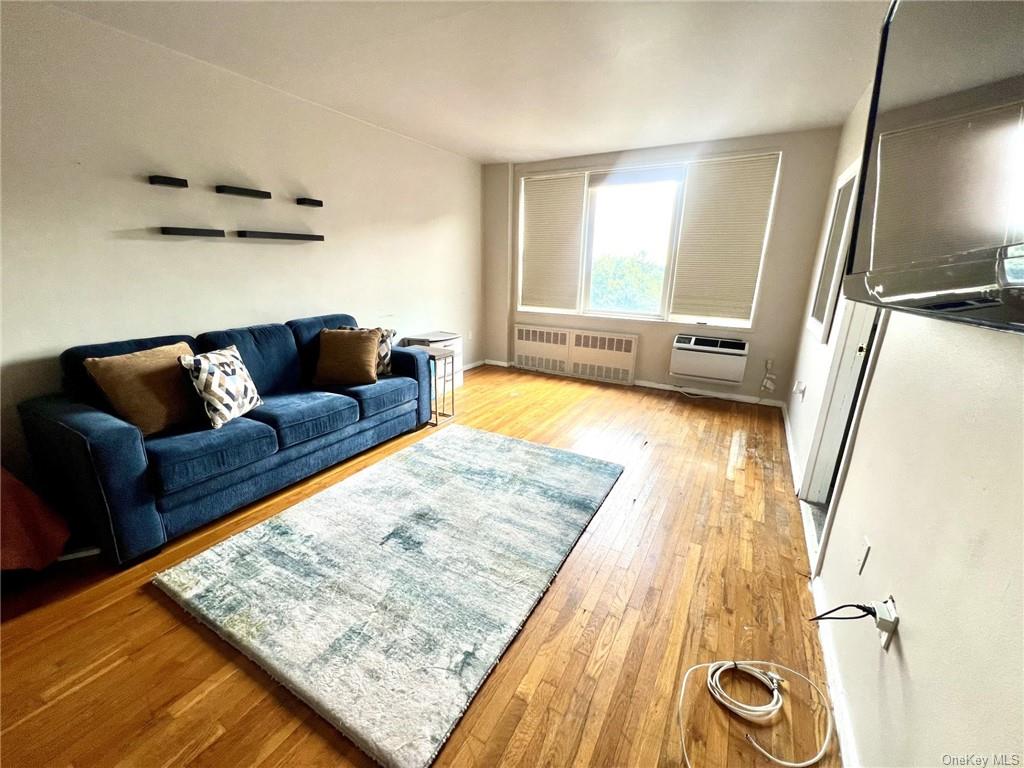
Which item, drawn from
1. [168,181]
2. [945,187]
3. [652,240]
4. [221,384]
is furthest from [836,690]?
[652,240]

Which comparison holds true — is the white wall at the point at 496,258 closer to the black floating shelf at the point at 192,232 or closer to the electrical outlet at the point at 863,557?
the black floating shelf at the point at 192,232

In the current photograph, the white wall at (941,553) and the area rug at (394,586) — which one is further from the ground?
the white wall at (941,553)

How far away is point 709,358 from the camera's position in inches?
159

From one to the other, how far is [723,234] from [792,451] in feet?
7.25

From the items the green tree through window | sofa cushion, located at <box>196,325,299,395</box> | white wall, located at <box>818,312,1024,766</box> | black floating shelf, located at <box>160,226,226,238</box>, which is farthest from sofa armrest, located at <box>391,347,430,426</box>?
white wall, located at <box>818,312,1024,766</box>

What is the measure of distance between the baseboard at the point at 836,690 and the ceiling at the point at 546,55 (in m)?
2.57

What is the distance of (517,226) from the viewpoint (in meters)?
4.98

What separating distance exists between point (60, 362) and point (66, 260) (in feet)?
1.73

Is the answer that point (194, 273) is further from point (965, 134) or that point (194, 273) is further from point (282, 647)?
point (965, 134)

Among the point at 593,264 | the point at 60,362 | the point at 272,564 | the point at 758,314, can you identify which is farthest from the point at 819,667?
the point at 593,264

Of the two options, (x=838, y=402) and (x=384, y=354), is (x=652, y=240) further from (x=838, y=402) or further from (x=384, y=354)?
(x=384, y=354)

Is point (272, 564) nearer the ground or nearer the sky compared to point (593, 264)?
nearer the ground

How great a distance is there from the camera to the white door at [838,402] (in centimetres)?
209

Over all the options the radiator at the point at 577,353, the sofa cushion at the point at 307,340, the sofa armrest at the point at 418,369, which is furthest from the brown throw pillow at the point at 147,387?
the radiator at the point at 577,353
